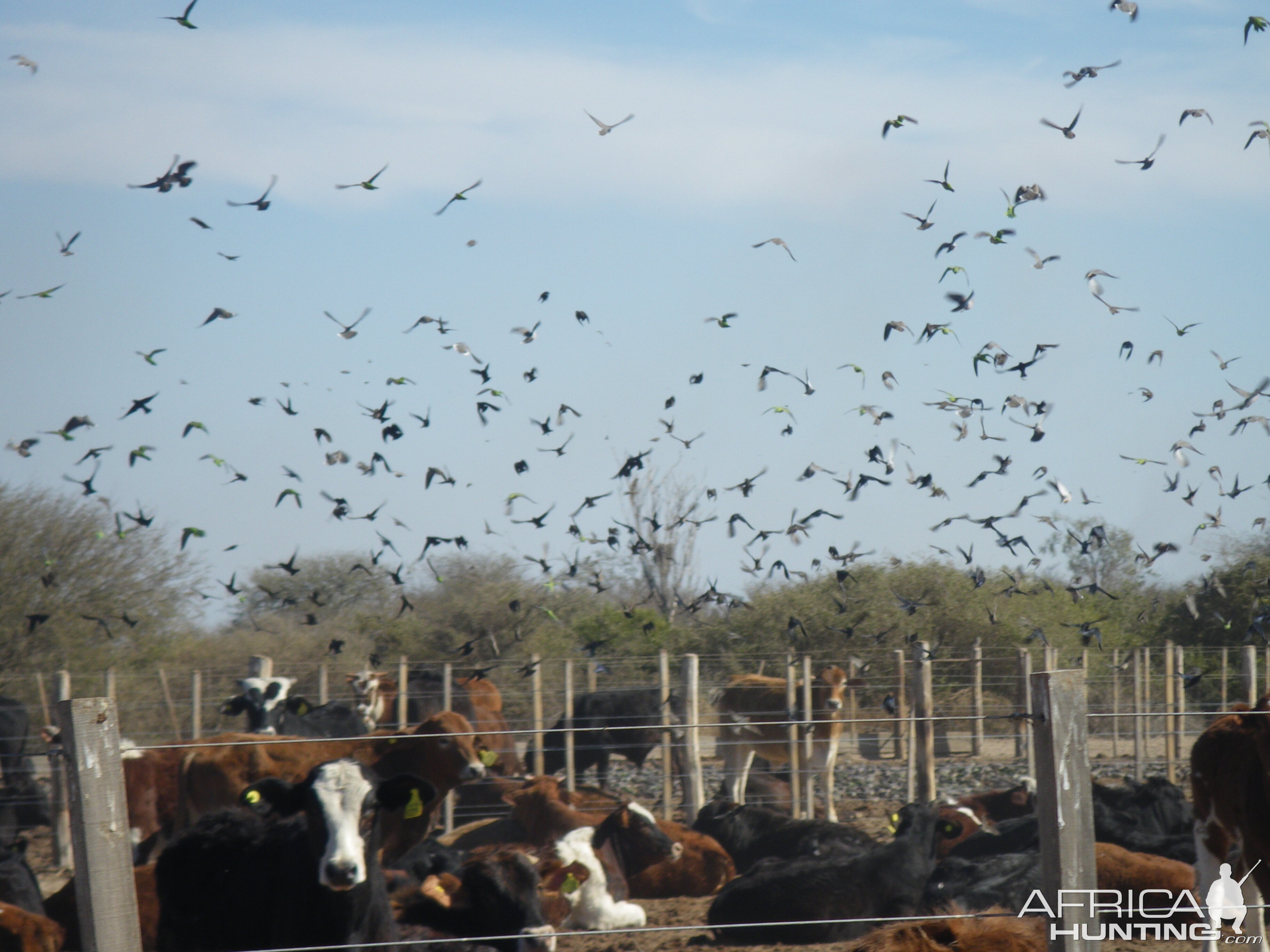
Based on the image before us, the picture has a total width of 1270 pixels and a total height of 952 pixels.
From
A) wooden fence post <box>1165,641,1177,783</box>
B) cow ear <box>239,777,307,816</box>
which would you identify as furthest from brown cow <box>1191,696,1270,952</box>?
wooden fence post <box>1165,641,1177,783</box>

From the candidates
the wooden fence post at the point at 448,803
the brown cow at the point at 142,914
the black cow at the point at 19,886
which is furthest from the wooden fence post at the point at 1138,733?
the black cow at the point at 19,886

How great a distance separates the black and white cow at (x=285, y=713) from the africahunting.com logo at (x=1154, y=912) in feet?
24.0

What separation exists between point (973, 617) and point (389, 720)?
13.4 meters

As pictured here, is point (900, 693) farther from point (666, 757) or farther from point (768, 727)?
point (666, 757)

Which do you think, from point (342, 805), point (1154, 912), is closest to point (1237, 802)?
point (1154, 912)

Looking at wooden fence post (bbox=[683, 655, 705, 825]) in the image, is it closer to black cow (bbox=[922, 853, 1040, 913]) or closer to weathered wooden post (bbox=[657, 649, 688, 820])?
weathered wooden post (bbox=[657, 649, 688, 820])

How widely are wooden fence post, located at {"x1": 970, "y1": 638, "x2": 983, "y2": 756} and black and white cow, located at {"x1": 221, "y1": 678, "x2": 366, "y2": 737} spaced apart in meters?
6.12

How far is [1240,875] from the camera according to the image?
5.44 m

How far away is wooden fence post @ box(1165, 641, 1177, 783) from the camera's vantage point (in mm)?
13469

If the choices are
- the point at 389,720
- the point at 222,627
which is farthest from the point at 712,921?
the point at 222,627

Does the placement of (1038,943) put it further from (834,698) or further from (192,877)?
(834,698)

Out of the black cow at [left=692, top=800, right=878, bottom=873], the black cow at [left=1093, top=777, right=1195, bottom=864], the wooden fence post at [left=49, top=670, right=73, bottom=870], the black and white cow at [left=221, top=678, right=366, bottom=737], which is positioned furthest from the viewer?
the black and white cow at [left=221, top=678, right=366, bottom=737]

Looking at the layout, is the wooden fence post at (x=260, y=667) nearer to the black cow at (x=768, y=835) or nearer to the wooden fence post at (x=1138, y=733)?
the black cow at (x=768, y=835)

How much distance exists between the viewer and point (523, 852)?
280 inches
